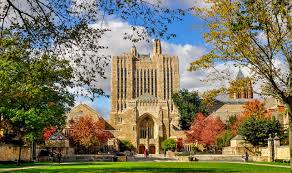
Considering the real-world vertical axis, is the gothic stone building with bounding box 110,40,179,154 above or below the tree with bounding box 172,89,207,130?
above

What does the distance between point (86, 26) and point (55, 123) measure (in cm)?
3232

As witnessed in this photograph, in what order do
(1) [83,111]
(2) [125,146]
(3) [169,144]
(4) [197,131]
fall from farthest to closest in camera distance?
(1) [83,111], (2) [125,146], (3) [169,144], (4) [197,131]

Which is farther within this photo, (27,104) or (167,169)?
(27,104)

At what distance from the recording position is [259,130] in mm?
56781

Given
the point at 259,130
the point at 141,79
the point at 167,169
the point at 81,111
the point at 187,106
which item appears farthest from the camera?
the point at 141,79

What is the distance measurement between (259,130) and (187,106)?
55.1 m

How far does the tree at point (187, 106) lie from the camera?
365ft

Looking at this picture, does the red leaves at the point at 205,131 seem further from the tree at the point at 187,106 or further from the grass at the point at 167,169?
the grass at the point at 167,169

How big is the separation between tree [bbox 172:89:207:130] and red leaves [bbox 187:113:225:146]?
21915 mm

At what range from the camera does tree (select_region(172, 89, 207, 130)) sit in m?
111

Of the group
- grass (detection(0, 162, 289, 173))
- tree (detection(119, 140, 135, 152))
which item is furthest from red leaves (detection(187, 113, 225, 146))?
grass (detection(0, 162, 289, 173))

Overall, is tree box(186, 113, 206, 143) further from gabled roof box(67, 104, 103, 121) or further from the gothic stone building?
the gothic stone building

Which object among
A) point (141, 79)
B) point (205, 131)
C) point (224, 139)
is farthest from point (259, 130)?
point (141, 79)

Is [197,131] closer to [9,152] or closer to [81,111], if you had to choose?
[81,111]
